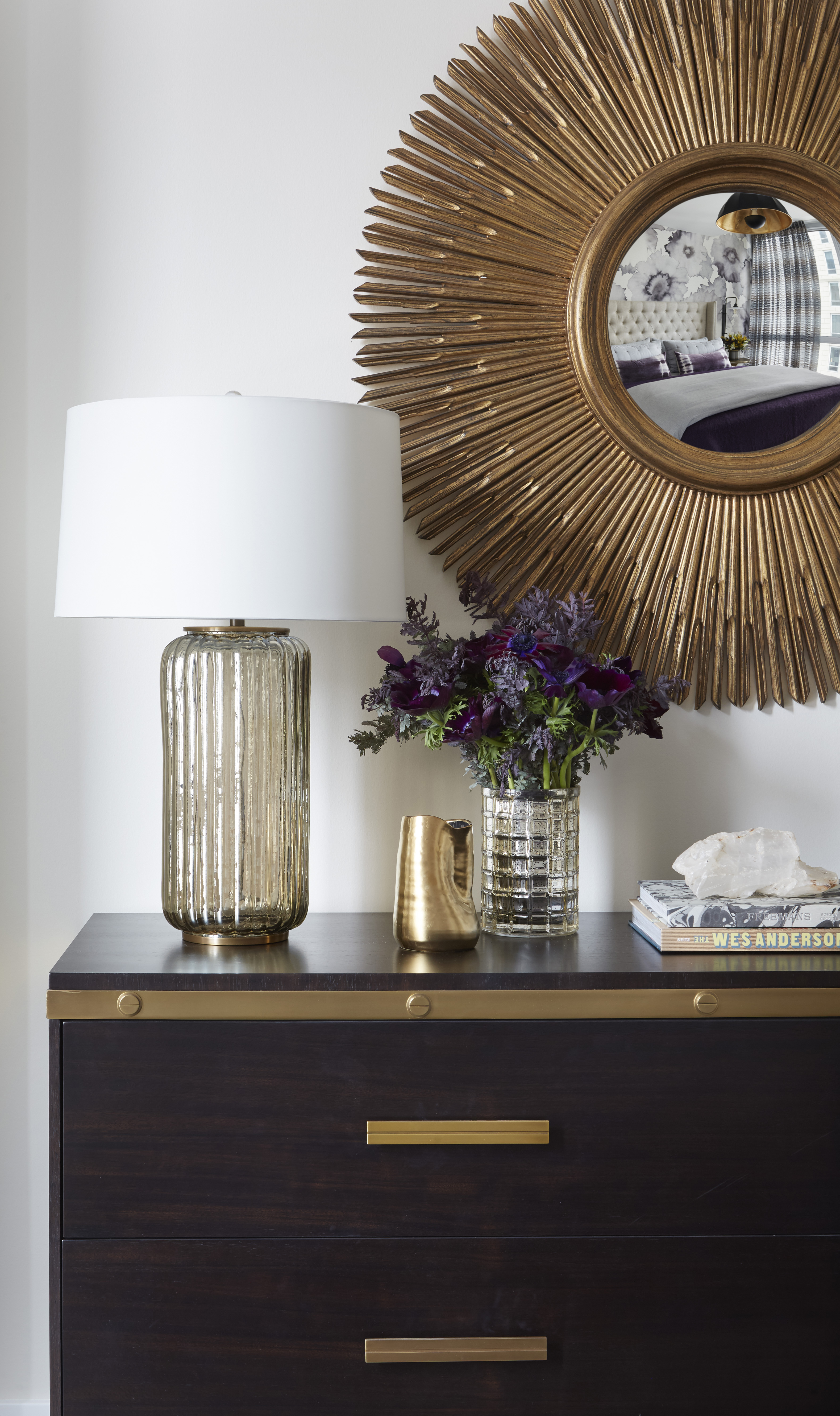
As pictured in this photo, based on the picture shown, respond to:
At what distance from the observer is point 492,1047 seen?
3.97ft

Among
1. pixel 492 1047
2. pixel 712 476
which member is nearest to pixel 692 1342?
pixel 492 1047

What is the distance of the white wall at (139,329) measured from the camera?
1.57 m

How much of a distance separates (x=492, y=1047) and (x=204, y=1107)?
0.30 meters

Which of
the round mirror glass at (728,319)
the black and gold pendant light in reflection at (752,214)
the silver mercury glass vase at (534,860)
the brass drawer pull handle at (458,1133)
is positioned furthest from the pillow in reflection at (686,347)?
the brass drawer pull handle at (458,1133)

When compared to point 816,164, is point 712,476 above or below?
below

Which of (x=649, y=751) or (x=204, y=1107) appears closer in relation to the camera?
(x=204, y=1107)

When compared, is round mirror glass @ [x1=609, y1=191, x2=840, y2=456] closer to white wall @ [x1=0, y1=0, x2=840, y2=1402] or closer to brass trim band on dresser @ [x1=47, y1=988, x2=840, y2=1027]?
white wall @ [x1=0, y1=0, x2=840, y2=1402]

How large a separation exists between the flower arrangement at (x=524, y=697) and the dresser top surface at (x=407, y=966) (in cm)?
21

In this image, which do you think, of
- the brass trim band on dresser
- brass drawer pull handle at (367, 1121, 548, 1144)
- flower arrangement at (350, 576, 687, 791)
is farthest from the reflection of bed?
brass drawer pull handle at (367, 1121, 548, 1144)

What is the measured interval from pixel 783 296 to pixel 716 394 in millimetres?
156

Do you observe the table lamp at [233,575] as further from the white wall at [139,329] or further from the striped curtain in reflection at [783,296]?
the striped curtain in reflection at [783,296]

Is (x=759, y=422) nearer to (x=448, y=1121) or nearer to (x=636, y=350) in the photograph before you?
(x=636, y=350)

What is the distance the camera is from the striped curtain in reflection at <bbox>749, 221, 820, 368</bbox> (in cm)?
157

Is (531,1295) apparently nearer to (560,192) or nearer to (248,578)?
(248,578)
